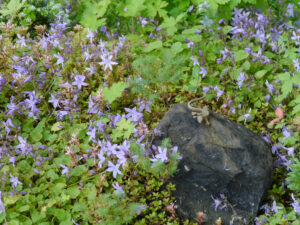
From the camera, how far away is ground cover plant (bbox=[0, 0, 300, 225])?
3.25 meters

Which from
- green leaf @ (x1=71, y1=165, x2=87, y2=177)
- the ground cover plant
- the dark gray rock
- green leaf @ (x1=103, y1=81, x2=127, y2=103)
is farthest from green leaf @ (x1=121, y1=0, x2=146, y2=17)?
green leaf @ (x1=71, y1=165, x2=87, y2=177)

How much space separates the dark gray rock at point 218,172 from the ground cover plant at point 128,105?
100 millimetres

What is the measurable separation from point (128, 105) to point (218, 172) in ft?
4.56

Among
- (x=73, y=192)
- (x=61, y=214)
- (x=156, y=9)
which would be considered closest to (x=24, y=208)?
(x=61, y=214)

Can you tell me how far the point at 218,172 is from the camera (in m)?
3.16

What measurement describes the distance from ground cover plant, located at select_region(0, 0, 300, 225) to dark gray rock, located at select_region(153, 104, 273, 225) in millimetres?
100

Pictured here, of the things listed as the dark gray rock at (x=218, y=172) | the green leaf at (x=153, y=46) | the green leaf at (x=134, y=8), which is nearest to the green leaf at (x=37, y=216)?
the dark gray rock at (x=218, y=172)

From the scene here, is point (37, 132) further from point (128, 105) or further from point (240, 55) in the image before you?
point (240, 55)

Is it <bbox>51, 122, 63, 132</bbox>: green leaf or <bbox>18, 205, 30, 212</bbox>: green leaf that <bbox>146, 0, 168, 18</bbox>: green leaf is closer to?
<bbox>51, 122, 63, 132</bbox>: green leaf

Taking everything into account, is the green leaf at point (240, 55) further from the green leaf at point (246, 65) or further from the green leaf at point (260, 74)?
the green leaf at point (260, 74)

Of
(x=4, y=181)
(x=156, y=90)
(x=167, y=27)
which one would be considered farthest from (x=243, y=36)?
(x=4, y=181)

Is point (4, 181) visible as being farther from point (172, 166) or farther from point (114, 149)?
point (172, 166)

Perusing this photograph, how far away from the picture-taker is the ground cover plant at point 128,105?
3254mm

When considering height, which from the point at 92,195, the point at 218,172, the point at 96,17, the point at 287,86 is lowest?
the point at 218,172
